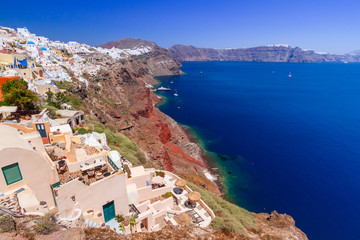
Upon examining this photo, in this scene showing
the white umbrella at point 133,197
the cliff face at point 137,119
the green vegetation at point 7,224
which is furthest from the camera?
the cliff face at point 137,119

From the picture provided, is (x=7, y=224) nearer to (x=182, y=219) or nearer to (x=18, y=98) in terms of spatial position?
(x=182, y=219)

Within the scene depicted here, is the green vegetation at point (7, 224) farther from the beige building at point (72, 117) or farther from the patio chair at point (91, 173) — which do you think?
the beige building at point (72, 117)

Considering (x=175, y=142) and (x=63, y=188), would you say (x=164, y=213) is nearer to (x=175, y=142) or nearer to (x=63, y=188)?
(x=63, y=188)

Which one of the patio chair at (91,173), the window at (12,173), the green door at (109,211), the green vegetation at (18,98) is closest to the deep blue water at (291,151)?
the green door at (109,211)

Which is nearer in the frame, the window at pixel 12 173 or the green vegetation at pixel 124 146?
the window at pixel 12 173

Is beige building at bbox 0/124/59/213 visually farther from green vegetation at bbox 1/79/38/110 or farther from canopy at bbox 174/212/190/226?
green vegetation at bbox 1/79/38/110

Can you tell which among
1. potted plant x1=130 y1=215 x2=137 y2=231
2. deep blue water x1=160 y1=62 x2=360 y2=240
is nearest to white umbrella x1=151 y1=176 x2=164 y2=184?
potted plant x1=130 y1=215 x2=137 y2=231
